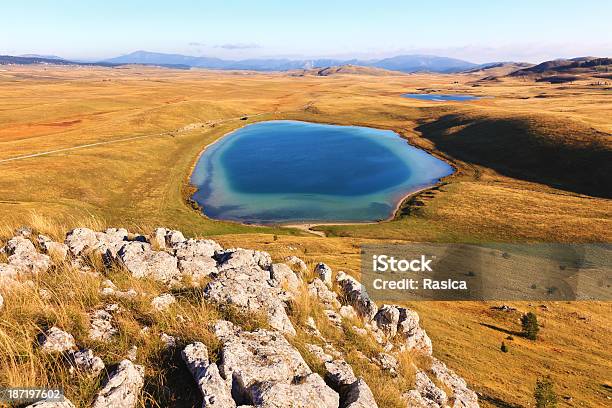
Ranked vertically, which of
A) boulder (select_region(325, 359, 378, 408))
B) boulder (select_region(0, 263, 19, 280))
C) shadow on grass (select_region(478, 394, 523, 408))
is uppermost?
boulder (select_region(0, 263, 19, 280))

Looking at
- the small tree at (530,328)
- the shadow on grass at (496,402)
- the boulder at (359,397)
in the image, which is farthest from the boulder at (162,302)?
the small tree at (530,328)

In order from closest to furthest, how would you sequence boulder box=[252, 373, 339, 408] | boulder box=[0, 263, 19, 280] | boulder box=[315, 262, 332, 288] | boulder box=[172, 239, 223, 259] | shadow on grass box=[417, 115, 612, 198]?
boulder box=[252, 373, 339, 408], boulder box=[0, 263, 19, 280], boulder box=[172, 239, 223, 259], boulder box=[315, 262, 332, 288], shadow on grass box=[417, 115, 612, 198]

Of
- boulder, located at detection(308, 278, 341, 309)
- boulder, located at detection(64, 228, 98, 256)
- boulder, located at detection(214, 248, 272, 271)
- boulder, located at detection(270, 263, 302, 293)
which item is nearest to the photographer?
boulder, located at detection(64, 228, 98, 256)

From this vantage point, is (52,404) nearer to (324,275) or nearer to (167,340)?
(167,340)

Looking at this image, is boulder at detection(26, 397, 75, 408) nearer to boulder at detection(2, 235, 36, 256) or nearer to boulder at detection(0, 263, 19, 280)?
boulder at detection(0, 263, 19, 280)

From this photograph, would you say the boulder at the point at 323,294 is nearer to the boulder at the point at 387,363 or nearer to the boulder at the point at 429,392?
the boulder at the point at 387,363

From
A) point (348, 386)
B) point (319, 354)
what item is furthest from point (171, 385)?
point (348, 386)

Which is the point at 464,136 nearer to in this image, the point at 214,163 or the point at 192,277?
→ the point at 214,163

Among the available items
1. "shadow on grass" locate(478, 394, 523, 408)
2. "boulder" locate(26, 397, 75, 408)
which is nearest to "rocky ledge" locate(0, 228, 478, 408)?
"boulder" locate(26, 397, 75, 408)
